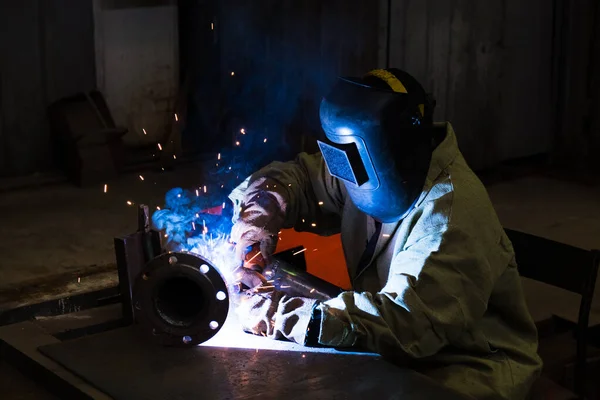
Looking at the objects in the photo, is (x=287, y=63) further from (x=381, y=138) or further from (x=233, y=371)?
(x=233, y=371)

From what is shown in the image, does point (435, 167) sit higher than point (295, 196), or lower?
higher

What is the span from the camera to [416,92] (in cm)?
249

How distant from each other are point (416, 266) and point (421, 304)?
0.11 metres

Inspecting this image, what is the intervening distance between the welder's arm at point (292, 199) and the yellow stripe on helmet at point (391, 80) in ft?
1.81

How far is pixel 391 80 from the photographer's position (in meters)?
2.50

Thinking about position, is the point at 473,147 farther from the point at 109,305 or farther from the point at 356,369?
the point at 356,369

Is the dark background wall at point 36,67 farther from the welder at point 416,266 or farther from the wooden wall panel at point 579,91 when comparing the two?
the welder at point 416,266

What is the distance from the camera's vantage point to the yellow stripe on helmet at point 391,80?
2477 mm

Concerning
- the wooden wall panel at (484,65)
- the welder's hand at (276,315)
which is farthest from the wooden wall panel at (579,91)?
the welder's hand at (276,315)

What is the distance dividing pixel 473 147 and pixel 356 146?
445 centimetres

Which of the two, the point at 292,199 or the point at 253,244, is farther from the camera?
the point at 292,199

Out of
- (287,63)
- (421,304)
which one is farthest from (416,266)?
(287,63)

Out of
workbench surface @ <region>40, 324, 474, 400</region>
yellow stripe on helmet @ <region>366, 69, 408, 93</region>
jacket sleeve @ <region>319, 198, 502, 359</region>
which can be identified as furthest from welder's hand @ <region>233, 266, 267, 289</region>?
yellow stripe on helmet @ <region>366, 69, 408, 93</region>

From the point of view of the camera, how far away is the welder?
2.31m
